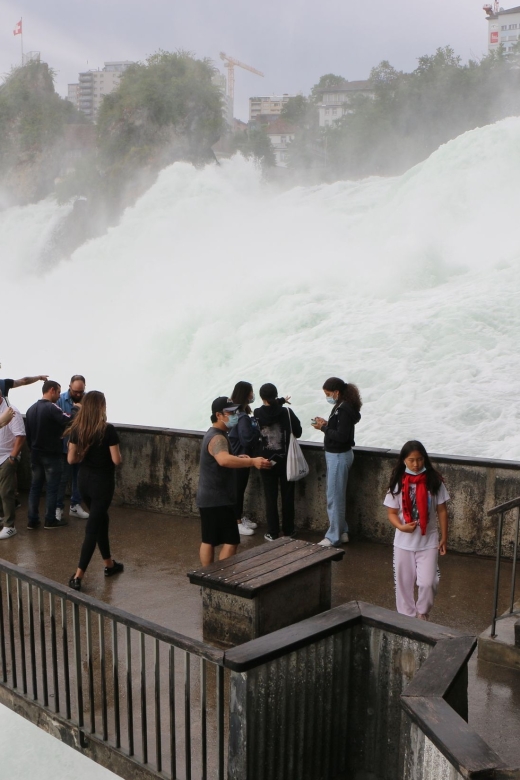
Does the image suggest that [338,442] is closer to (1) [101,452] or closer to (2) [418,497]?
(2) [418,497]

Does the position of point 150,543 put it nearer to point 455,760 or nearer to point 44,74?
point 455,760

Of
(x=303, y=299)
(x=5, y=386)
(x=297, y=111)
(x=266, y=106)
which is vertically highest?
(x=266, y=106)

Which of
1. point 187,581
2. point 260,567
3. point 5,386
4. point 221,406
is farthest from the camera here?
point 5,386

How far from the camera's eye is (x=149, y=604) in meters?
6.18

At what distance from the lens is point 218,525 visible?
5984 millimetres

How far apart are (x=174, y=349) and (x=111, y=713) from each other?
28.7 metres

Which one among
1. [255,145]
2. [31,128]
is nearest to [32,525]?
[255,145]

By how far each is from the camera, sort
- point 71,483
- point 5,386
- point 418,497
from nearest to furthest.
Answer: point 418,497 → point 5,386 → point 71,483

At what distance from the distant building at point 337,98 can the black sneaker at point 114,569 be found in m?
52.8

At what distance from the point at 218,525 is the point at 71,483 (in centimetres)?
358

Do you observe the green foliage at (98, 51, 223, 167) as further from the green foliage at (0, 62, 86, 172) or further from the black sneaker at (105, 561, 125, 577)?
the black sneaker at (105, 561, 125, 577)

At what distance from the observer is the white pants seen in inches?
205

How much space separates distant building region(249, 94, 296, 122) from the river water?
1023 cm

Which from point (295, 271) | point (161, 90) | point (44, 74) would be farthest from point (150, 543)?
point (44, 74)
